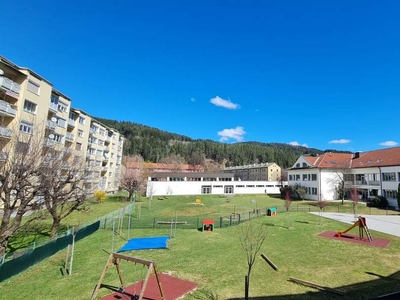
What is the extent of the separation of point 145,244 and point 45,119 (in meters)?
28.5

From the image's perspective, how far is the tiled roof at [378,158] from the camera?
1522 inches

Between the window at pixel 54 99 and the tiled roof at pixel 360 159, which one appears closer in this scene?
the window at pixel 54 99

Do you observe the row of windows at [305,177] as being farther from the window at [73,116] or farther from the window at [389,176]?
the window at [73,116]

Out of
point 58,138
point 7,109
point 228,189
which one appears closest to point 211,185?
point 228,189

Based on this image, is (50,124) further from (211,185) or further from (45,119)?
(211,185)

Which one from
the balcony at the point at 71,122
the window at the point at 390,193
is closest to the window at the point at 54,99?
the balcony at the point at 71,122

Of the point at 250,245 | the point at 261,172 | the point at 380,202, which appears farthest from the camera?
the point at 261,172

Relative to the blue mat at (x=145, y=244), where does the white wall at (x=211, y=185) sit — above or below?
above

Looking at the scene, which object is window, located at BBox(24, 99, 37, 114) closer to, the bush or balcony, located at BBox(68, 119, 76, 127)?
balcony, located at BBox(68, 119, 76, 127)

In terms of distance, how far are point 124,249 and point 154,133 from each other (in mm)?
172647

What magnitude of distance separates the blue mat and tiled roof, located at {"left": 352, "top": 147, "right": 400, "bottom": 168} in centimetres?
3791

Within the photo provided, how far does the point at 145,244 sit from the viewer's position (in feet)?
57.0

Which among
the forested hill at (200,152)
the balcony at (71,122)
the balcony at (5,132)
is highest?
the forested hill at (200,152)

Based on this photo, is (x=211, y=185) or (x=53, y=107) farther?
(x=211, y=185)
